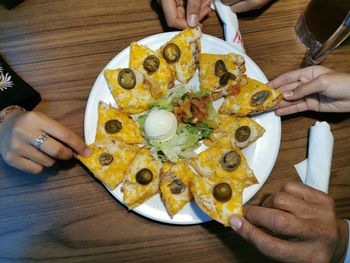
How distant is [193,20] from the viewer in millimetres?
2422

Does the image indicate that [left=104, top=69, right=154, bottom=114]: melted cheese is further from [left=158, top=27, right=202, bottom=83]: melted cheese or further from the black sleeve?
the black sleeve

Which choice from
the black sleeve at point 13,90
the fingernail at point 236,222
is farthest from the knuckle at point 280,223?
the black sleeve at point 13,90

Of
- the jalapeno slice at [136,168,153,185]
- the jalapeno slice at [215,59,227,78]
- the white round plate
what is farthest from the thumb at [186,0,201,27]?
the jalapeno slice at [136,168,153,185]

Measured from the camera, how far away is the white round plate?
2227mm

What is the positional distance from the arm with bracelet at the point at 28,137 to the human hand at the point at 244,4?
1499 mm

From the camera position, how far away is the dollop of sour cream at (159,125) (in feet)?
7.82

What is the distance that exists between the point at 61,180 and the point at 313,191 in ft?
5.57

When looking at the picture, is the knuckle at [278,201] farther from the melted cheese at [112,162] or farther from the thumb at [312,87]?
the melted cheese at [112,162]

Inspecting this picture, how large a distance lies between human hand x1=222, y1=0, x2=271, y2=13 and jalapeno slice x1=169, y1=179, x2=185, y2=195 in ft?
4.46

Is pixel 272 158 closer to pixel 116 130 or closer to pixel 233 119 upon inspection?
pixel 233 119

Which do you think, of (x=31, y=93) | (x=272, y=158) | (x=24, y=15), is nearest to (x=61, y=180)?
(x=31, y=93)

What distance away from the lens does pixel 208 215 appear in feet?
7.05

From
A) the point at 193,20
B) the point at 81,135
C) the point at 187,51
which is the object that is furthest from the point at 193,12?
the point at 81,135

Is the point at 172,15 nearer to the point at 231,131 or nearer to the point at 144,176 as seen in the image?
the point at 231,131
